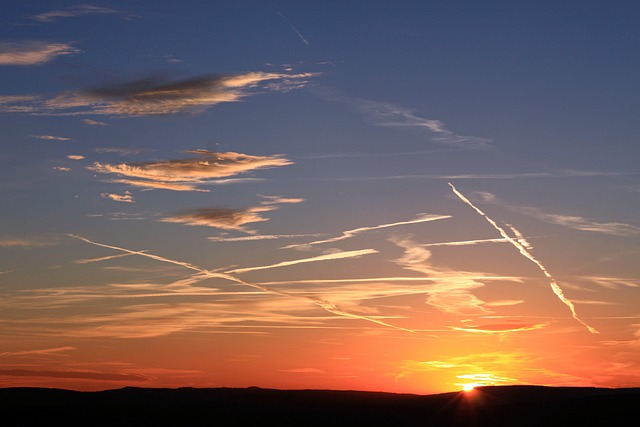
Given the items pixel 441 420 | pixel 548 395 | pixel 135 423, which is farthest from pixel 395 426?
pixel 548 395

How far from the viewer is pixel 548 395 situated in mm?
113375

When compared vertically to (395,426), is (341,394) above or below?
above

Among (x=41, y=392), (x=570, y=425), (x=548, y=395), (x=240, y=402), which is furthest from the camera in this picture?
(x=548, y=395)

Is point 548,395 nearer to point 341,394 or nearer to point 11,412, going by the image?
point 341,394

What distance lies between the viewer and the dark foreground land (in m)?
74.5

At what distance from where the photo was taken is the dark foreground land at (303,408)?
74.5 metres

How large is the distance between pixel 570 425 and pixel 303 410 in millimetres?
29566

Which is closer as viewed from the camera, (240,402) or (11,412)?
(11,412)

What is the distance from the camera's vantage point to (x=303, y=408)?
91062 millimetres

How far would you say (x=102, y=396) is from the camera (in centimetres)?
10212

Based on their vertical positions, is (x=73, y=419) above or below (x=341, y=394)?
below

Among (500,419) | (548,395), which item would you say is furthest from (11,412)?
(548,395)

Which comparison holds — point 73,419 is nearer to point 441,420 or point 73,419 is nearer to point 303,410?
point 303,410

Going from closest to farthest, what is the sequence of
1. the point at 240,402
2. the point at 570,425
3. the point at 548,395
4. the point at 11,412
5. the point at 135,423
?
1. the point at 570,425
2. the point at 135,423
3. the point at 11,412
4. the point at 240,402
5. the point at 548,395
